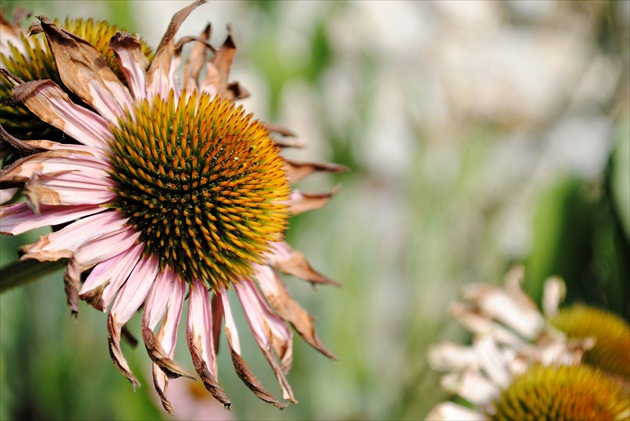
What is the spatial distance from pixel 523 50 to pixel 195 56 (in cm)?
233

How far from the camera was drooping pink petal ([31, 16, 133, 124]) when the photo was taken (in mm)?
542

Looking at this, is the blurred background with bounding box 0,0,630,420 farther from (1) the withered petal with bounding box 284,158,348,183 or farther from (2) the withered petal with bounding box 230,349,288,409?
(2) the withered petal with bounding box 230,349,288,409

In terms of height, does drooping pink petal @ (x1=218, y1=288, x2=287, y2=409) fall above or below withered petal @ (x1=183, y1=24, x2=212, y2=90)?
below

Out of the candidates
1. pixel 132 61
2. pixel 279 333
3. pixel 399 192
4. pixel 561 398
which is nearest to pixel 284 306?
pixel 279 333

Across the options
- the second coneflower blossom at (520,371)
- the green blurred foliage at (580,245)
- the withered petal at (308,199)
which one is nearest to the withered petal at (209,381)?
the withered petal at (308,199)

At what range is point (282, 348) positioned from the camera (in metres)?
0.65

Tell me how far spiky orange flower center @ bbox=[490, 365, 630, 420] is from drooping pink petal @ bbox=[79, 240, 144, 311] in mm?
462

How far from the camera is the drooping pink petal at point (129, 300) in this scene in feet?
1.67

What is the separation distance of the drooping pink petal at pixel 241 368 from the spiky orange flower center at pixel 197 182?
0.02 m

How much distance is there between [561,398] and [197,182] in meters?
0.46

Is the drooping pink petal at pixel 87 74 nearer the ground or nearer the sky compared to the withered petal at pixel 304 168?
nearer the sky

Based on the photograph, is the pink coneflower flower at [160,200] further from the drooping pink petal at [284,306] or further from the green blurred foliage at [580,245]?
the green blurred foliage at [580,245]

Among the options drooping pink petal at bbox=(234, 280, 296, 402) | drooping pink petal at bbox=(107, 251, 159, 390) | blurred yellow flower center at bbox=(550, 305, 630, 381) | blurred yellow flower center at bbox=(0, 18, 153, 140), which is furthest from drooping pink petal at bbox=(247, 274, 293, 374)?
blurred yellow flower center at bbox=(550, 305, 630, 381)

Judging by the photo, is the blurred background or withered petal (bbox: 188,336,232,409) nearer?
withered petal (bbox: 188,336,232,409)
